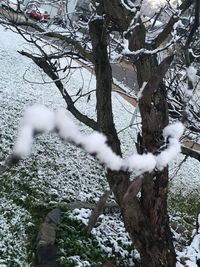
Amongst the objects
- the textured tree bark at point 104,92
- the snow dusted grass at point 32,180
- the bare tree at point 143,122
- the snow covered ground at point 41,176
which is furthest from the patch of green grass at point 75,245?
the textured tree bark at point 104,92

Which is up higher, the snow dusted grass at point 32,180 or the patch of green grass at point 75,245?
the snow dusted grass at point 32,180

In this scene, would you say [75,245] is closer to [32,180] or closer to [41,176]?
[32,180]

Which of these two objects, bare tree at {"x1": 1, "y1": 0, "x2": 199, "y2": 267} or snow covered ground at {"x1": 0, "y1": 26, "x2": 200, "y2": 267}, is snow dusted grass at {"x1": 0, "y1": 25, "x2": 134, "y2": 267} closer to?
snow covered ground at {"x1": 0, "y1": 26, "x2": 200, "y2": 267}

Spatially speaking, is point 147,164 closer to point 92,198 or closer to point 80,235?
point 80,235

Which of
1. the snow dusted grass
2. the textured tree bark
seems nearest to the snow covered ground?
the snow dusted grass

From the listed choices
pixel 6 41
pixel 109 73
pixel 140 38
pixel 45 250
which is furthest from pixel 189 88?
pixel 6 41

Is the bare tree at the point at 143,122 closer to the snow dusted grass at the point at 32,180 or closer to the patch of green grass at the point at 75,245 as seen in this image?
the patch of green grass at the point at 75,245

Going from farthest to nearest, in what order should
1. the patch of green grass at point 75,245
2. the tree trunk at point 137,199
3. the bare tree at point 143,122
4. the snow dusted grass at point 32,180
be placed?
the snow dusted grass at point 32,180
the patch of green grass at point 75,245
the tree trunk at point 137,199
the bare tree at point 143,122

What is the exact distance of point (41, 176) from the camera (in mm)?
5309

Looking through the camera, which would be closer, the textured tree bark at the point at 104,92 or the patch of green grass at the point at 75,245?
the textured tree bark at the point at 104,92

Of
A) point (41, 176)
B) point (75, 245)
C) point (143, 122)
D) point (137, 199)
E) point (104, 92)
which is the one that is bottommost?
point (75, 245)

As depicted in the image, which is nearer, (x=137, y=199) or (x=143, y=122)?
(x=143, y=122)

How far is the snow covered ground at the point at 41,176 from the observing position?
411 centimetres

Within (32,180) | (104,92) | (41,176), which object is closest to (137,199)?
(104,92)
